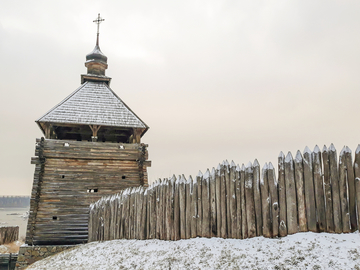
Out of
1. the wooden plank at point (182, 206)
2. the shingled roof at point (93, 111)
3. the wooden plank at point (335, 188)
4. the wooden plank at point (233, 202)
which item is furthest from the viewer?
the shingled roof at point (93, 111)

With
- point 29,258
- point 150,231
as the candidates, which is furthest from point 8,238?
point 150,231

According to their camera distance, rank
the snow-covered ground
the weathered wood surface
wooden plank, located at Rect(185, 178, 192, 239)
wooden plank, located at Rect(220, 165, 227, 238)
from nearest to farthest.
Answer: the snow-covered ground
wooden plank, located at Rect(220, 165, 227, 238)
wooden plank, located at Rect(185, 178, 192, 239)
the weathered wood surface

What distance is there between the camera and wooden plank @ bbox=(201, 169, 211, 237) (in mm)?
6102

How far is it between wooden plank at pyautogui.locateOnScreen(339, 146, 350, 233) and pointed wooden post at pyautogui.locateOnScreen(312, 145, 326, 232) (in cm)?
27

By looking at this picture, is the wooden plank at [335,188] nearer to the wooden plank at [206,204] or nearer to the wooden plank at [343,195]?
the wooden plank at [343,195]

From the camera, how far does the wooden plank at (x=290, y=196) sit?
499 cm

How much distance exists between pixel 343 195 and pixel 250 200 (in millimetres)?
1555

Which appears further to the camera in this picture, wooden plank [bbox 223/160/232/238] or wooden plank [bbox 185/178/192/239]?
wooden plank [bbox 185/178/192/239]

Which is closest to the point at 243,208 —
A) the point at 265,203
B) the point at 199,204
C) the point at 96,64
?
the point at 265,203

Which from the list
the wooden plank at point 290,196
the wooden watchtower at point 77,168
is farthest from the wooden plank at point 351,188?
the wooden watchtower at point 77,168

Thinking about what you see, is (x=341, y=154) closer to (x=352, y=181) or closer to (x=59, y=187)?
(x=352, y=181)

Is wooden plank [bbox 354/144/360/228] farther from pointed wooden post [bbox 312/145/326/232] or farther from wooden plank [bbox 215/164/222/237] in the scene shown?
wooden plank [bbox 215/164/222/237]

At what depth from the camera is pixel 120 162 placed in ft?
47.9

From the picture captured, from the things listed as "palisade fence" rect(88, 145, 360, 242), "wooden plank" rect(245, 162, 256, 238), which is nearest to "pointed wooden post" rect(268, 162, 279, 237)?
"palisade fence" rect(88, 145, 360, 242)
